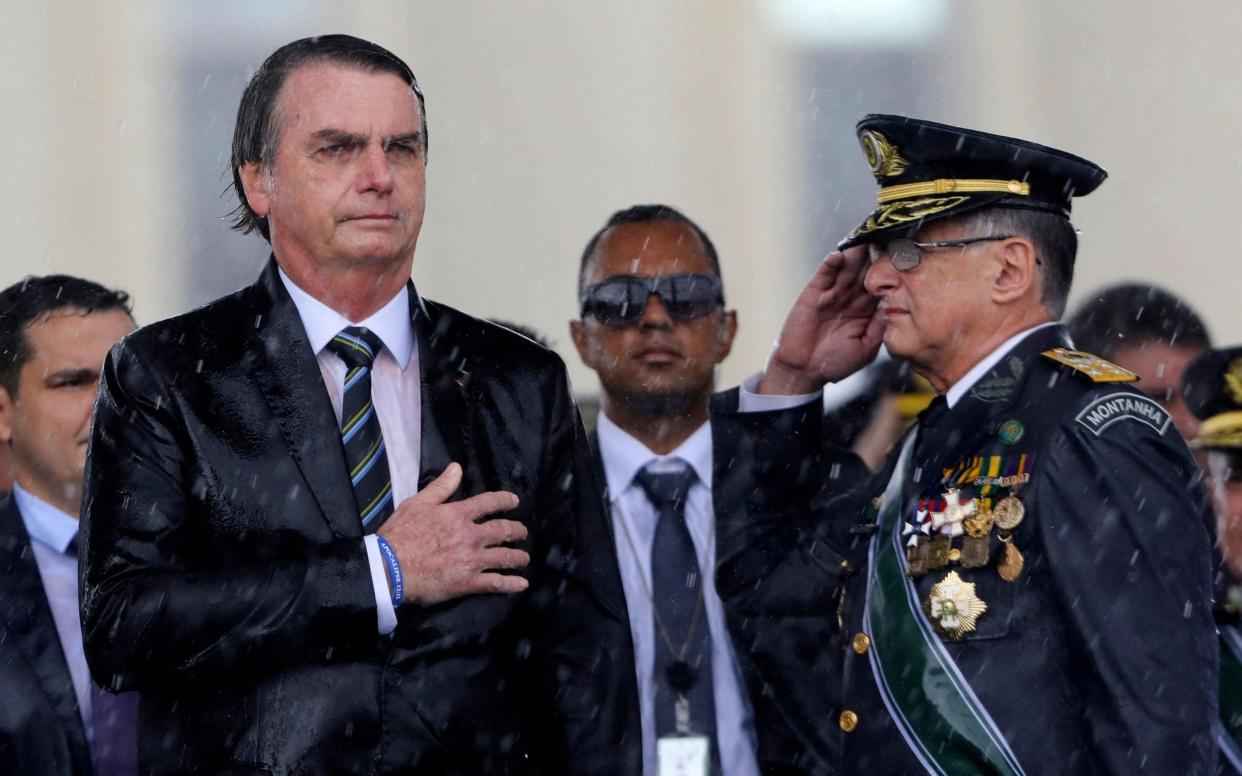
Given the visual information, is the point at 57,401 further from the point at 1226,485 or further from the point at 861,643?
the point at 1226,485

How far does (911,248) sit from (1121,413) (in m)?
0.50

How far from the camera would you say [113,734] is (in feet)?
12.9

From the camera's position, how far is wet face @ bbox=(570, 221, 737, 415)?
4.91 m

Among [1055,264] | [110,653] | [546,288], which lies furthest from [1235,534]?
[546,288]

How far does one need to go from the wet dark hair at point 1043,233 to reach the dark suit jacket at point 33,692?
1826mm

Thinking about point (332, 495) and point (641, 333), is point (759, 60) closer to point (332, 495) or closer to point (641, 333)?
point (641, 333)

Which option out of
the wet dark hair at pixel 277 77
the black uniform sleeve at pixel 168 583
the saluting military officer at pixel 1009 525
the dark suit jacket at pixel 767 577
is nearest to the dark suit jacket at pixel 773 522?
the dark suit jacket at pixel 767 577

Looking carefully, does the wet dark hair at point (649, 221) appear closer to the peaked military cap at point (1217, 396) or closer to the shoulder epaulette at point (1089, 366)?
the peaked military cap at point (1217, 396)

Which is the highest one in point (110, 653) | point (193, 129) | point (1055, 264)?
point (1055, 264)

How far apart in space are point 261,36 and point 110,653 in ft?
25.4

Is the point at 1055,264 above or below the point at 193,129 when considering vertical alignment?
above

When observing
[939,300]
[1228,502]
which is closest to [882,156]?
[939,300]

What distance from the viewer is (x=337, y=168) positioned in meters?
3.46

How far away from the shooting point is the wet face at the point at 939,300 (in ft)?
11.6
